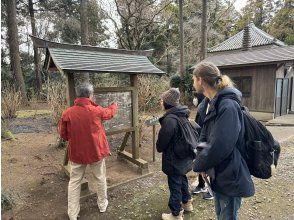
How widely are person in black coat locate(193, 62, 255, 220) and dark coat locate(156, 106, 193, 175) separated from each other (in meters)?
0.71

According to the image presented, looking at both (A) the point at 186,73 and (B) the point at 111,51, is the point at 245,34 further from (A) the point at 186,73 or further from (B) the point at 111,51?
(B) the point at 111,51

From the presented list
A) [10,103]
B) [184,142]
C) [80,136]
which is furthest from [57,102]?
[184,142]

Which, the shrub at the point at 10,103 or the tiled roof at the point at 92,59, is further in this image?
the shrub at the point at 10,103

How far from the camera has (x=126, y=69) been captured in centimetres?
410

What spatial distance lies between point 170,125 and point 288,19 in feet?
109

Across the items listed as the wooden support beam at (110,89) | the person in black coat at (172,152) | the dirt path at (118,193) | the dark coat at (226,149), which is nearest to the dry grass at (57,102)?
the dirt path at (118,193)

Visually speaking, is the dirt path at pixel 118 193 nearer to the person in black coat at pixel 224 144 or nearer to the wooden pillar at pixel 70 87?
the person in black coat at pixel 224 144

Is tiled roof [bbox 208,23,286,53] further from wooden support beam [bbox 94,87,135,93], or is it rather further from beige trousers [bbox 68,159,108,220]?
beige trousers [bbox 68,159,108,220]

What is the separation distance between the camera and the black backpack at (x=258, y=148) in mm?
1923

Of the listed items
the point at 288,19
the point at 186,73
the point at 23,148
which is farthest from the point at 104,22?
the point at 288,19

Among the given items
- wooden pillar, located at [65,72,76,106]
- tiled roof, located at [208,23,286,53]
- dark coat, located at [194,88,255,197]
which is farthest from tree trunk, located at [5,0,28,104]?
tiled roof, located at [208,23,286,53]

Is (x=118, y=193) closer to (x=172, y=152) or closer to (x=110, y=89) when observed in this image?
(x=172, y=152)

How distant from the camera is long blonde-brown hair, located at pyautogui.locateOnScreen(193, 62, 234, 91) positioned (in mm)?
2051

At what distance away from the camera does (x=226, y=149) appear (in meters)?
1.82
